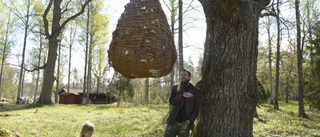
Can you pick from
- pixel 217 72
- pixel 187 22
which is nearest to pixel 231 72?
pixel 217 72

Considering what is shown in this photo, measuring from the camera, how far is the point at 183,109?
2.81 m

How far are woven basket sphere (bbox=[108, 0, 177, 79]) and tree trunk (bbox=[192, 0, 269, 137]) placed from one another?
86cm

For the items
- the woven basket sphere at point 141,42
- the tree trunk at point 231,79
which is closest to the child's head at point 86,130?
the woven basket sphere at point 141,42

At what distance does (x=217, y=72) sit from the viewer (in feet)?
9.51

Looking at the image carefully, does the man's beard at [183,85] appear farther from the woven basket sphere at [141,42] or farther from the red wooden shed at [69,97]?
the red wooden shed at [69,97]

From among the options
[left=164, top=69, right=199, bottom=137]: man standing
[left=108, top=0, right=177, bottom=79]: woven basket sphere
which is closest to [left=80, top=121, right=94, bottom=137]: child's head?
[left=108, top=0, right=177, bottom=79]: woven basket sphere

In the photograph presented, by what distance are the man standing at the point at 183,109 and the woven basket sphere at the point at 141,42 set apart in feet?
1.49

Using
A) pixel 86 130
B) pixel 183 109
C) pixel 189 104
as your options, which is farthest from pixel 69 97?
pixel 189 104

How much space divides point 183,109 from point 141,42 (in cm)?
120

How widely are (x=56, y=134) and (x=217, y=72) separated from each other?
4408 millimetres

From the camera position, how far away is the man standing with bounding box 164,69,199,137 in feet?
8.82

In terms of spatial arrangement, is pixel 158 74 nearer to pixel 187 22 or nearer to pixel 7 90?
pixel 187 22

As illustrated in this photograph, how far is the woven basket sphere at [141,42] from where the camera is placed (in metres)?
2.26

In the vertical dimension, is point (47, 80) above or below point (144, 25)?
below
